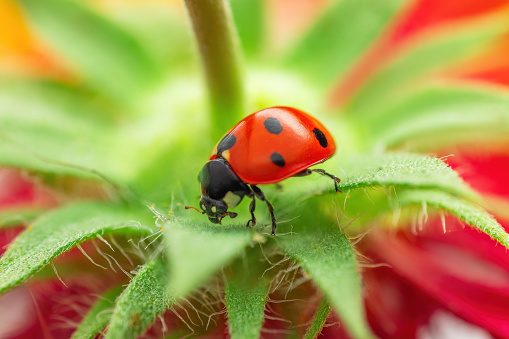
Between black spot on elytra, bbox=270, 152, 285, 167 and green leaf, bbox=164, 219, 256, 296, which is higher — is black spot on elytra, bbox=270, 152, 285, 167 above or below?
above

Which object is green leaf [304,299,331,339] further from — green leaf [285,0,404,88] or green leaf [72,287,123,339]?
green leaf [285,0,404,88]

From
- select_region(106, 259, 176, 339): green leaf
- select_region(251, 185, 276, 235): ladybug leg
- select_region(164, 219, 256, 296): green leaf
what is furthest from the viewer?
select_region(251, 185, 276, 235): ladybug leg

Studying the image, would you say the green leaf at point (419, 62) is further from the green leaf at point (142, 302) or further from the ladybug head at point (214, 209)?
the green leaf at point (142, 302)

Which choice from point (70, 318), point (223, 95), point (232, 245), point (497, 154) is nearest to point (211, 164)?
point (223, 95)

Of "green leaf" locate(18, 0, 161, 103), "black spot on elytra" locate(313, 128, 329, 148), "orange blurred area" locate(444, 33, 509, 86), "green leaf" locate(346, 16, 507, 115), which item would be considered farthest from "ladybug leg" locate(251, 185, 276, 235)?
"orange blurred area" locate(444, 33, 509, 86)

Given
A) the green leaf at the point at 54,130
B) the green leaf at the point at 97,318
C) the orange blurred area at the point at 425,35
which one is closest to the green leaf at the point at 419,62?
the orange blurred area at the point at 425,35

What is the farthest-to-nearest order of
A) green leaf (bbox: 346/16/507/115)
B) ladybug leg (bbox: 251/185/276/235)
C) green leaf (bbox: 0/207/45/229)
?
1. green leaf (bbox: 346/16/507/115)
2. green leaf (bbox: 0/207/45/229)
3. ladybug leg (bbox: 251/185/276/235)

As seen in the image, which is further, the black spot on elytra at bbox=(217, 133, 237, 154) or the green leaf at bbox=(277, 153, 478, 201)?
the black spot on elytra at bbox=(217, 133, 237, 154)

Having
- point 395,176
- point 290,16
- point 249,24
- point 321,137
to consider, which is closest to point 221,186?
point 321,137
